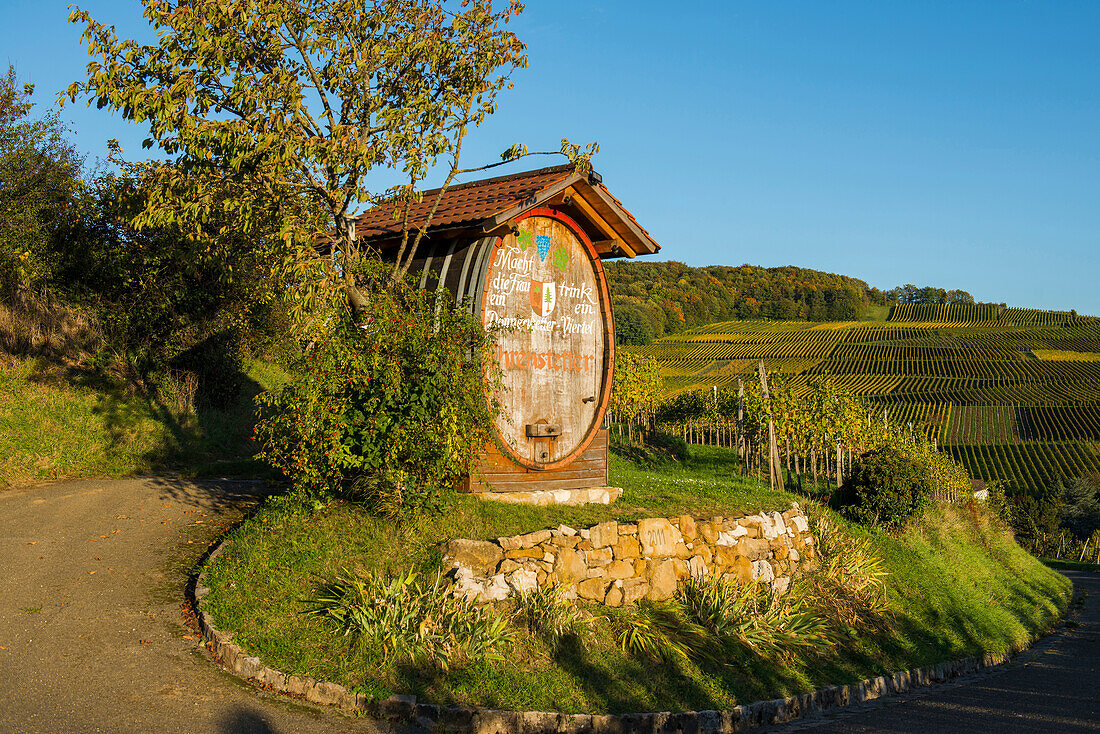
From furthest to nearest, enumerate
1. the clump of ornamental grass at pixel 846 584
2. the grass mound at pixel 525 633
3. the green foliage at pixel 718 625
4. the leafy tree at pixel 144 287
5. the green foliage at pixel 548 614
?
the leafy tree at pixel 144 287, the clump of ornamental grass at pixel 846 584, the green foliage at pixel 718 625, the green foliage at pixel 548 614, the grass mound at pixel 525 633

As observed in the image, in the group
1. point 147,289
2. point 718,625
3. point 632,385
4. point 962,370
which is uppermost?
point 962,370

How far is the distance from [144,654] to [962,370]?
3139 inches

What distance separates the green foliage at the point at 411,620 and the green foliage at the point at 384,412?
1243 millimetres

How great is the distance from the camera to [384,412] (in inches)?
325

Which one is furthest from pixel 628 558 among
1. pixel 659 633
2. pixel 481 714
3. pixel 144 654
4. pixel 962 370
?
pixel 962 370

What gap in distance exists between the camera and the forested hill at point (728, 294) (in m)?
95.1

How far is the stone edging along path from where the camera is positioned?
6.15 m

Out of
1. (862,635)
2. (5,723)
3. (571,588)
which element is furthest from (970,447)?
(5,723)

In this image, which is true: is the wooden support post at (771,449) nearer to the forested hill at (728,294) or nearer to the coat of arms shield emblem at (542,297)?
the coat of arms shield emblem at (542,297)

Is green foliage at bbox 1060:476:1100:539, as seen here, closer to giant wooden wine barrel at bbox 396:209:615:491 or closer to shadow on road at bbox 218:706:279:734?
giant wooden wine barrel at bbox 396:209:615:491

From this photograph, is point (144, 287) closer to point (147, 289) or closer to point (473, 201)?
point (147, 289)

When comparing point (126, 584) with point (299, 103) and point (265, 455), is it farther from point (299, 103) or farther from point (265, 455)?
point (299, 103)

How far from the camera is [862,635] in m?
9.96

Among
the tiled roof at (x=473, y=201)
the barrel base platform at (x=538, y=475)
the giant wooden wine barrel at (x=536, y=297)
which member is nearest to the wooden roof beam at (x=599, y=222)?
the giant wooden wine barrel at (x=536, y=297)
